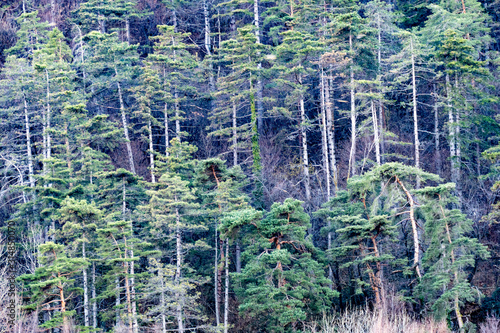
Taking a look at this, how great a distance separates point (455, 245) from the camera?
49.9 feet

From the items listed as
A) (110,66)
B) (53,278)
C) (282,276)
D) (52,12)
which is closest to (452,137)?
(282,276)

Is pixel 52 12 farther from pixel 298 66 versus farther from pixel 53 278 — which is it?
pixel 53 278

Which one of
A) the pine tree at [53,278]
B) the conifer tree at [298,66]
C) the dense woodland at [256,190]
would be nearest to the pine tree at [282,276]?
Answer: the dense woodland at [256,190]

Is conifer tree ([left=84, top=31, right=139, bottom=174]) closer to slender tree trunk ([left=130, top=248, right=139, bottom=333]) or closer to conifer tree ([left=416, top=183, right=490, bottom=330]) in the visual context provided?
slender tree trunk ([left=130, top=248, right=139, bottom=333])

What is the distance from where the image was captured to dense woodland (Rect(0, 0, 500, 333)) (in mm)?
17578

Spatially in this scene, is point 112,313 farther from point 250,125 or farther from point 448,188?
point 448,188

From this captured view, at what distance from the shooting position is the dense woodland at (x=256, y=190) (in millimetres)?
17578

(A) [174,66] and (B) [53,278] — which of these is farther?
(A) [174,66]

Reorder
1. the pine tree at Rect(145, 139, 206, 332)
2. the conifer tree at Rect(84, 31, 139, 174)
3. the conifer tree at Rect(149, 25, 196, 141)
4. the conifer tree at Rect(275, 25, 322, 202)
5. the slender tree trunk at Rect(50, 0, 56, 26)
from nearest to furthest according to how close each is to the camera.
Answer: the pine tree at Rect(145, 139, 206, 332) < the conifer tree at Rect(275, 25, 322, 202) < the conifer tree at Rect(149, 25, 196, 141) < the conifer tree at Rect(84, 31, 139, 174) < the slender tree trunk at Rect(50, 0, 56, 26)

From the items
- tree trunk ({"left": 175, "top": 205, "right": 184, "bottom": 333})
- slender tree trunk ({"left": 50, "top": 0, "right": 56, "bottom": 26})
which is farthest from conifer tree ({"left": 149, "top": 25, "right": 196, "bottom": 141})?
slender tree trunk ({"left": 50, "top": 0, "right": 56, "bottom": 26})

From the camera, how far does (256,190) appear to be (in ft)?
77.4

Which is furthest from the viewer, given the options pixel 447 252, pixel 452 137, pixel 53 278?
pixel 452 137

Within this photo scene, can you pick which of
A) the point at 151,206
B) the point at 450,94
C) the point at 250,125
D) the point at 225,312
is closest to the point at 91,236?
the point at 151,206

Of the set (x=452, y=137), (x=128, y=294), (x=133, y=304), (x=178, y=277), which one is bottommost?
(x=133, y=304)
